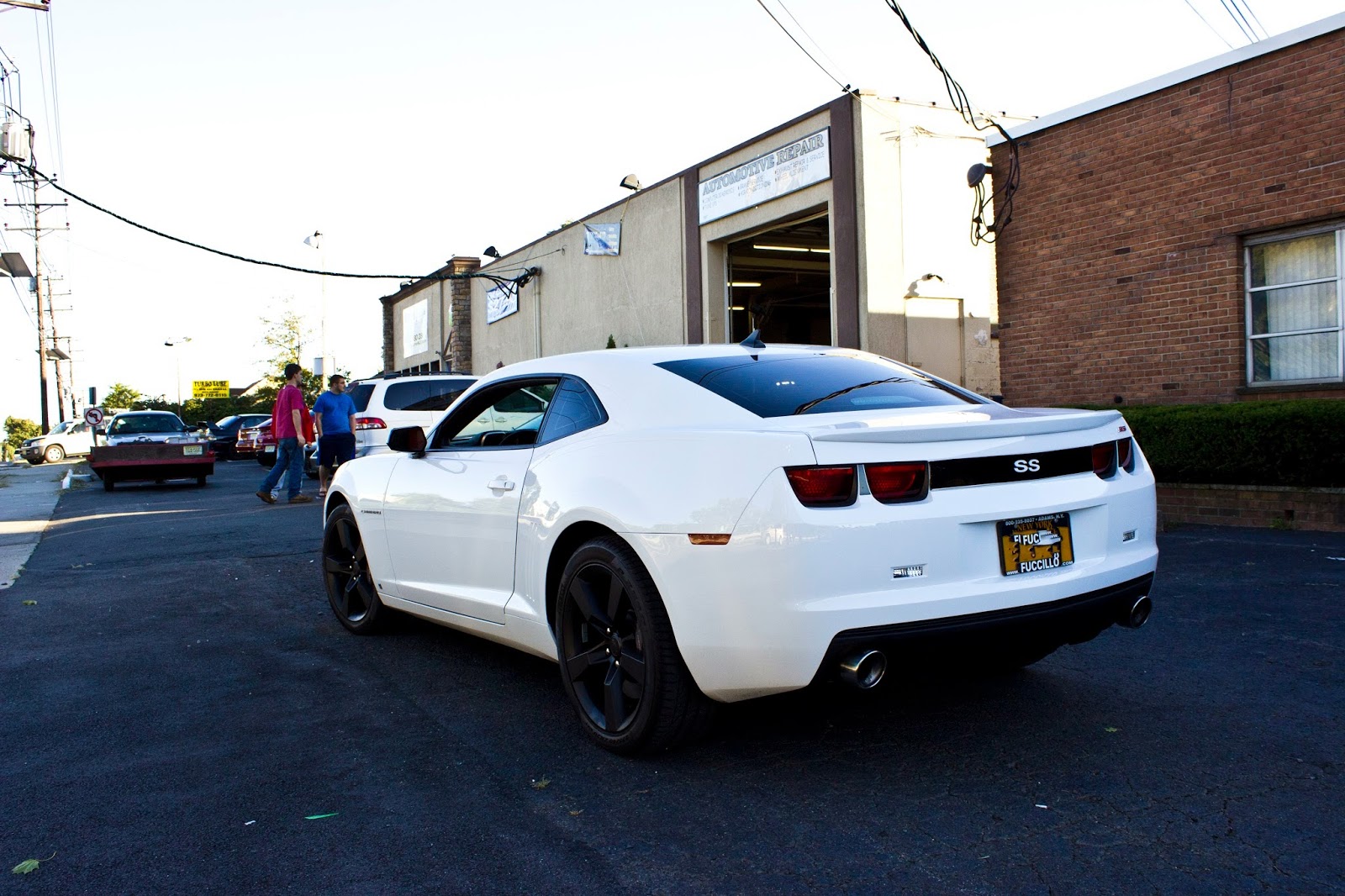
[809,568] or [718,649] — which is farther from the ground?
[809,568]

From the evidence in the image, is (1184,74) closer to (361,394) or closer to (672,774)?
(672,774)

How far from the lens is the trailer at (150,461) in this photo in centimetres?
1958

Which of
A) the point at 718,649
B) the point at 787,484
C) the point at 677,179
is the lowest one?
the point at 718,649

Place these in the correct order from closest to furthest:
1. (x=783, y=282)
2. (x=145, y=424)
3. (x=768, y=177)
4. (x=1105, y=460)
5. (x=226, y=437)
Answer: (x=1105, y=460), (x=768, y=177), (x=145, y=424), (x=783, y=282), (x=226, y=437)

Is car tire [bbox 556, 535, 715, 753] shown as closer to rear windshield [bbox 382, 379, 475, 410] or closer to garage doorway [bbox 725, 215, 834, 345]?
rear windshield [bbox 382, 379, 475, 410]

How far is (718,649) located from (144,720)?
271cm

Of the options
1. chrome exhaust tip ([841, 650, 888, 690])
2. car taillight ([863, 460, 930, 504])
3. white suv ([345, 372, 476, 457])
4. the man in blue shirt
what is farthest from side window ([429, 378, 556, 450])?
the man in blue shirt

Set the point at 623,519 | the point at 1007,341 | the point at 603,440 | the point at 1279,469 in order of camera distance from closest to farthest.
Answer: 1. the point at 623,519
2. the point at 603,440
3. the point at 1279,469
4. the point at 1007,341

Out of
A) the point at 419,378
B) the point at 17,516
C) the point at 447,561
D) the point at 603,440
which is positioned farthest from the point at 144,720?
the point at 17,516

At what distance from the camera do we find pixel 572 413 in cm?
452

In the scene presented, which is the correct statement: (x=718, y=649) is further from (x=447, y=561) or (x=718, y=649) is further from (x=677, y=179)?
(x=677, y=179)

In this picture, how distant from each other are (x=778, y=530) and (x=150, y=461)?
1904cm

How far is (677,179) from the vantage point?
20.8 m

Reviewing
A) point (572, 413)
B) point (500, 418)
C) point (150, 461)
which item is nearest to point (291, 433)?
point (150, 461)
